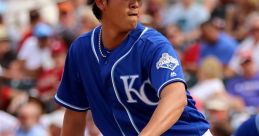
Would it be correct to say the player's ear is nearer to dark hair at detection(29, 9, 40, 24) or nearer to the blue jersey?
the blue jersey

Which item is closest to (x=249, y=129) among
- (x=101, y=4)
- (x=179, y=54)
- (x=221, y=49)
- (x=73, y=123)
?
(x=73, y=123)

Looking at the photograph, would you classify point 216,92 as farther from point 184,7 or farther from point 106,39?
point 106,39

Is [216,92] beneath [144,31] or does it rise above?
beneath

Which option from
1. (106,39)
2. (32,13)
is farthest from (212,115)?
(32,13)

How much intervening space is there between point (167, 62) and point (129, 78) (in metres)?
0.26

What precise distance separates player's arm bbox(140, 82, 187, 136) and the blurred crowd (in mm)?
3443

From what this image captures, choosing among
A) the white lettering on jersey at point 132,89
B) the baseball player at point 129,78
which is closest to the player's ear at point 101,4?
the baseball player at point 129,78

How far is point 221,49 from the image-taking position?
1007cm

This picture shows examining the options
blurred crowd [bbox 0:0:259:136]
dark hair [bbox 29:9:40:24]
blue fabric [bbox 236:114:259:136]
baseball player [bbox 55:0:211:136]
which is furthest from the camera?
dark hair [bbox 29:9:40:24]

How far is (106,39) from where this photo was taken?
451 centimetres

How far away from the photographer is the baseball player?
408cm

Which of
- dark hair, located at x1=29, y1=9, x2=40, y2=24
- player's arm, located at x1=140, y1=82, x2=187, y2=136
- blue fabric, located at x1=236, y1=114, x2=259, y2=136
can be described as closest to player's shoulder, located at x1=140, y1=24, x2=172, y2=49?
player's arm, located at x1=140, y1=82, x2=187, y2=136

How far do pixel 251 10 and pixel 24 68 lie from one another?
298 cm

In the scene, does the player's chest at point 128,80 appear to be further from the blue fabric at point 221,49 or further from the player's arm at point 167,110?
the blue fabric at point 221,49
